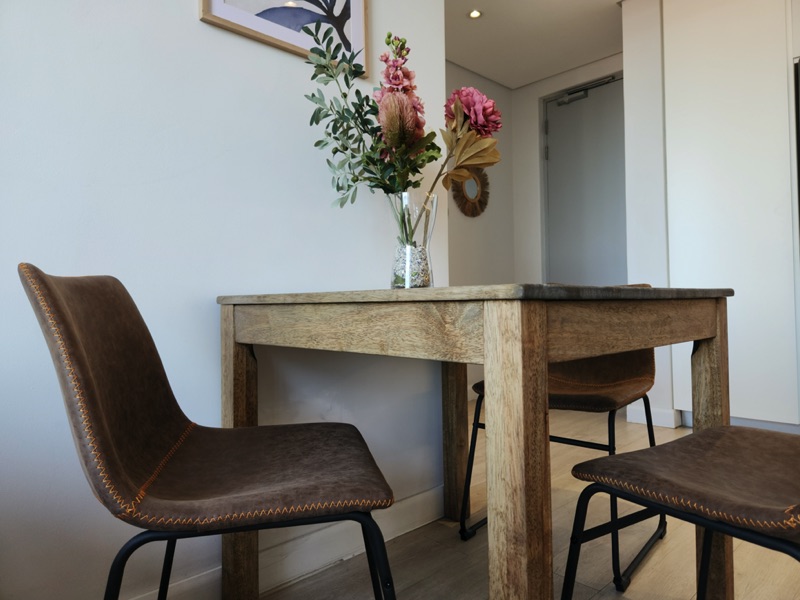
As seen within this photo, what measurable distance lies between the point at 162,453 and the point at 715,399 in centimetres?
123

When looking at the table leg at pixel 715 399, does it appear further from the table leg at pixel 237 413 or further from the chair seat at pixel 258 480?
the table leg at pixel 237 413

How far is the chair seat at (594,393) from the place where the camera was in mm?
1525

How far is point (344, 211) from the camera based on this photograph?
1646 mm

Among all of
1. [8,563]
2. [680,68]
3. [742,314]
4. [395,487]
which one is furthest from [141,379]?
[680,68]

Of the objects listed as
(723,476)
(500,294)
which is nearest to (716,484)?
(723,476)

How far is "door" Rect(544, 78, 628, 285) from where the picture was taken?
3996 millimetres

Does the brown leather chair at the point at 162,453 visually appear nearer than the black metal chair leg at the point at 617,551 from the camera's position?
Yes

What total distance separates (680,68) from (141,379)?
336 cm

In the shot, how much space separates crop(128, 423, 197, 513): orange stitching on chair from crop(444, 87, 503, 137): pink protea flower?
976mm

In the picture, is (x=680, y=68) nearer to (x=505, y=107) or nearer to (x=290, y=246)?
(x=505, y=107)

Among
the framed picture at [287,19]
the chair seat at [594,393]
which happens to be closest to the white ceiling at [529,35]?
the framed picture at [287,19]

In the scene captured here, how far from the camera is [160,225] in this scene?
1.26 metres

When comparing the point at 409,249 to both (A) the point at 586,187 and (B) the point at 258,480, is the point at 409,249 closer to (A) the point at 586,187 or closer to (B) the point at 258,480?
(B) the point at 258,480

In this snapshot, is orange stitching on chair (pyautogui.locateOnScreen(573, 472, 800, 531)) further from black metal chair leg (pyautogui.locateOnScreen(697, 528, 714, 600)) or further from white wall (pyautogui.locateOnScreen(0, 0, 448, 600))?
white wall (pyautogui.locateOnScreen(0, 0, 448, 600))
